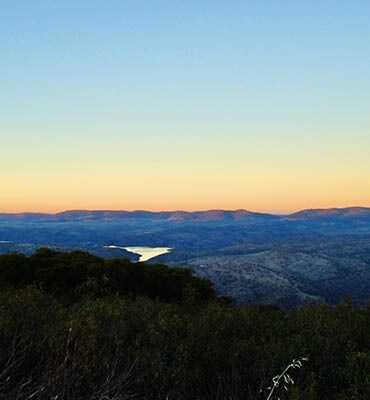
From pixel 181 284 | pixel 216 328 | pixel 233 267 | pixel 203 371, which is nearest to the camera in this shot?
pixel 203 371

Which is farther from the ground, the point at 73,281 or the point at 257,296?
the point at 73,281

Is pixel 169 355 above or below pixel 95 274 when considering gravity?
above

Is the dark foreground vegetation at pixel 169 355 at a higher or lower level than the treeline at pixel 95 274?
higher

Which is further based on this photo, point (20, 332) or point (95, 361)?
point (20, 332)

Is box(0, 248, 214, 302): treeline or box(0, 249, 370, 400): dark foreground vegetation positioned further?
box(0, 248, 214, 302): treeline

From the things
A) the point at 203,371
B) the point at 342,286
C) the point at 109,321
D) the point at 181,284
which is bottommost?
the point at 342,286

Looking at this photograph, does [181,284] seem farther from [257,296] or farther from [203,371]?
[257,296]

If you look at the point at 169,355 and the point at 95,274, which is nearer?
the point at 169,355

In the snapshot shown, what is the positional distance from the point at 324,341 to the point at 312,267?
19681 centimetres

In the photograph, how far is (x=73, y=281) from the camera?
110 ft

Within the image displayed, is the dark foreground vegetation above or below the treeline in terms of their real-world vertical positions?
above

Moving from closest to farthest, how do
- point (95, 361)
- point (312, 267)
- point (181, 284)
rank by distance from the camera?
1. point (95, 361)
2. point (181, 284)
3. point (312, 267)

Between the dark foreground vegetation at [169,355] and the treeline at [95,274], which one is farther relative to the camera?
the treeline at [95,274]

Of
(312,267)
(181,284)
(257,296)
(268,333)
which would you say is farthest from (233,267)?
(268,333)
